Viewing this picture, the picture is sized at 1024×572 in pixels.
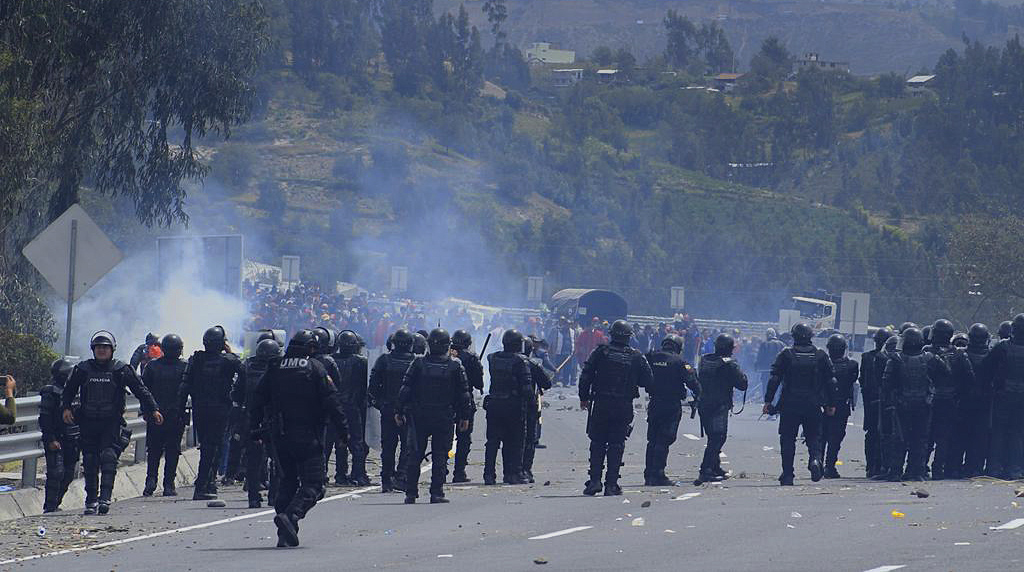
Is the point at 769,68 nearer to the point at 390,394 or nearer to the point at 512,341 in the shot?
the point at 512,341

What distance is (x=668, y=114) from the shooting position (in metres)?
142

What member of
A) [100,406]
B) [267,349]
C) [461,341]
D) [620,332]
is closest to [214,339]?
[267,349]

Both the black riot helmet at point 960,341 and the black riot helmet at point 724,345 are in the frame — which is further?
the black riot helmet at point 960,341

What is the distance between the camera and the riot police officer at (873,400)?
2039 cm

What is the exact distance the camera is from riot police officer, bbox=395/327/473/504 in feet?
53.6

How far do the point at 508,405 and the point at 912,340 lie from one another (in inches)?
183

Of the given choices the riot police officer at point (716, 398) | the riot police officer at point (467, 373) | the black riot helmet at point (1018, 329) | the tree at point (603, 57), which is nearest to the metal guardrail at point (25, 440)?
the riot police officer at point (467, 373)

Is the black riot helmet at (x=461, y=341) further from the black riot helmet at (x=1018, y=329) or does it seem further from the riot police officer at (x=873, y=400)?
the black riot helmet at (x=1018, y=329)

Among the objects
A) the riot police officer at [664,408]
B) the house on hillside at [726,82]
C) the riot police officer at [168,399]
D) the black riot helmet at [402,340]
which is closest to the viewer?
the riot police officer at [168,399]

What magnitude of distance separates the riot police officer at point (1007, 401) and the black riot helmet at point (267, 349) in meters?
8.35

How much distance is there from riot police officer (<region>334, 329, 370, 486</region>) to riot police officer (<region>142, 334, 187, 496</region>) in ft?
6.41

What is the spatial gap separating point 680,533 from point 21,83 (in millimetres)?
16830

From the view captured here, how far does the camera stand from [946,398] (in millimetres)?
19938

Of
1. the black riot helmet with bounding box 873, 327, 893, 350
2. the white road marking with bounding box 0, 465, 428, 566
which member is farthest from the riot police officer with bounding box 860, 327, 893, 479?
the white road marking with bounding box 0, 465, 428, 566
